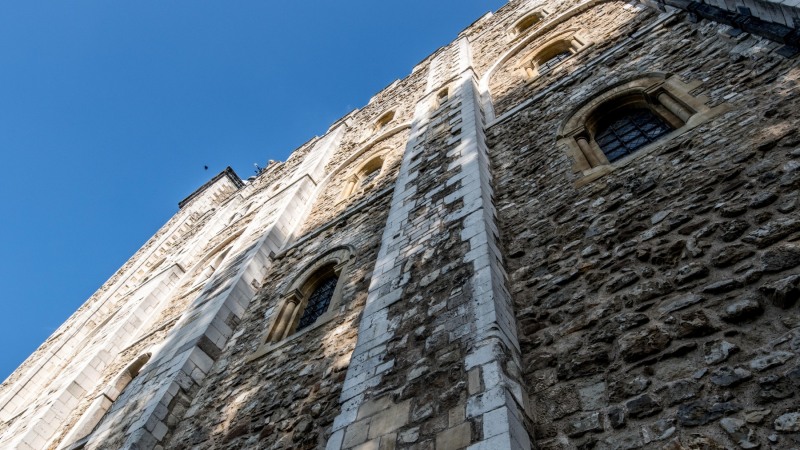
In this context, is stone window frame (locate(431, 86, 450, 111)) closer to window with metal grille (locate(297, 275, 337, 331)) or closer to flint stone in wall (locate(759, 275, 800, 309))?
window with metal grille (locate(297, 275, 337, 331))

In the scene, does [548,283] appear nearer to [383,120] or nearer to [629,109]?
[629,109]

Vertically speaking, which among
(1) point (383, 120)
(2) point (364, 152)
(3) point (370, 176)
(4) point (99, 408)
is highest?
(1) point (383, 120)

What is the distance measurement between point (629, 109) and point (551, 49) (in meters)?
4.24

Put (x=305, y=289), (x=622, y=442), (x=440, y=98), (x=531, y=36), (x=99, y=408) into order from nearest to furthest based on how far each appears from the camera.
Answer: (x=622, y=442) → (x=305, y=289) → (x=99, y=408) → (x=440, y=98) → (x=531, y=36)

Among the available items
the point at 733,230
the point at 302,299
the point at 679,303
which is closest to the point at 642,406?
the point at 679,303

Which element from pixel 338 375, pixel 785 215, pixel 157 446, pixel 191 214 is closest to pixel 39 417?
pixel 157 446

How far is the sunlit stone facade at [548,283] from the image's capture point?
9.26 ft

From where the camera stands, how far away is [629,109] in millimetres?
5875

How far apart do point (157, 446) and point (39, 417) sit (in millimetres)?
5733

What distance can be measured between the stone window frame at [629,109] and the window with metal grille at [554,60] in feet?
7.75

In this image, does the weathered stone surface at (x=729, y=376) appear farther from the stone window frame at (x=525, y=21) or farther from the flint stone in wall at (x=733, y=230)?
the stone window frame at (x=525, y=21)

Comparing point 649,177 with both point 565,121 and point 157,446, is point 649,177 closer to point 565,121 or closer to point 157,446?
point 565,121

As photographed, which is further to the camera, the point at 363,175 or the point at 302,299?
the point at 363,175

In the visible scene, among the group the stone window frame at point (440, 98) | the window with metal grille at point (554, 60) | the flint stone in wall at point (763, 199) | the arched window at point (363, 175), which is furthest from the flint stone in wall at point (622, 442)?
the arched window at point (363, 175)
